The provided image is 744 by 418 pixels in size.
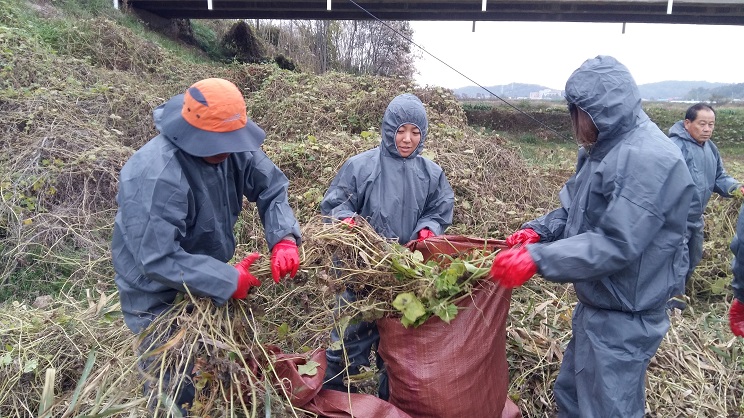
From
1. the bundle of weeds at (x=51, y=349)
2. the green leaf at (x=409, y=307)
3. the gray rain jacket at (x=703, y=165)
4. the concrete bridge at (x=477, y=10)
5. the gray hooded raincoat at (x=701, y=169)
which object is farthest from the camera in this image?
the concrete bridge at (x=477, y=10)

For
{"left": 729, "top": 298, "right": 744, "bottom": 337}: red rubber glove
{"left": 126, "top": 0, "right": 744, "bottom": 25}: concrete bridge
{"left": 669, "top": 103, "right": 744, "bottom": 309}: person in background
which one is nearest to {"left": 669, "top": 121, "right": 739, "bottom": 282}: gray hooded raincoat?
{"left": 669, "top": 103, "right": 744, "bottom": 309}: person in background

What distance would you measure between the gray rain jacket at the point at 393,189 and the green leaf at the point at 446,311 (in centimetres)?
75

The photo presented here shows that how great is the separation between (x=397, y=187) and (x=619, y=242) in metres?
1.22

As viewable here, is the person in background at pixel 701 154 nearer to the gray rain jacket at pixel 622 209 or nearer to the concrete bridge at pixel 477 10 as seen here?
the gray rain jacket at pixel 622 209

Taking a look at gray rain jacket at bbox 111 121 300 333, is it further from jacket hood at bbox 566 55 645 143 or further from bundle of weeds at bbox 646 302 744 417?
bundle of weeds at bbox 646 302 744 417

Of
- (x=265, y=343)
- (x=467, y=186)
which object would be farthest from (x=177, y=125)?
(x=467, y=186)

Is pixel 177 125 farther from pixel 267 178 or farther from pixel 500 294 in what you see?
pixel 500 294

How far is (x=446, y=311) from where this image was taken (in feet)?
6.24

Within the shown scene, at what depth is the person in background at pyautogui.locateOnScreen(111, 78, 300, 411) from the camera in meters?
1.67

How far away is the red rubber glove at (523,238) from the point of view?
85.7 inches

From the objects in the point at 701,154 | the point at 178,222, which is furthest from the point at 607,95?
the point at 701,154

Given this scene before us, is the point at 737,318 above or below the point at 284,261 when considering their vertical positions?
below

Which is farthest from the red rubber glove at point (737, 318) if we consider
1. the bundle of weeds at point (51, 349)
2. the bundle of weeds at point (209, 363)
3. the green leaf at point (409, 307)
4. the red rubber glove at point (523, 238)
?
the bundle of weeds at point (51, 349)

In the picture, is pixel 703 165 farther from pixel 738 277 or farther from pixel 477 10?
pixel 477 10
